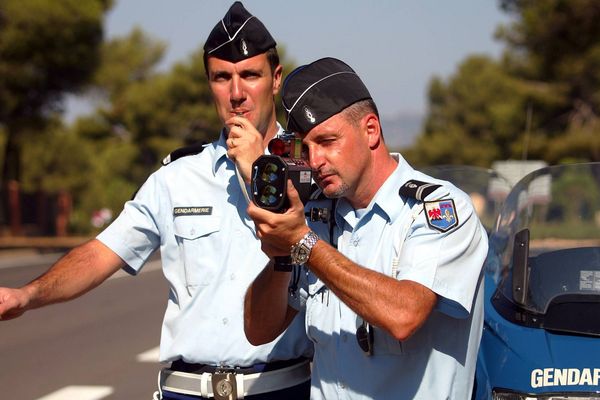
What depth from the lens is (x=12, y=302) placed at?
3406 mm

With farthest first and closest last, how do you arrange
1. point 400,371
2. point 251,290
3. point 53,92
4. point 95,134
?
point 95,134
point 53,92
point 251,290
point 400,371

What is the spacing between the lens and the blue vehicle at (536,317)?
11.3 feet

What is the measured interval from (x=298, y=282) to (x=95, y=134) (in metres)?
52.4

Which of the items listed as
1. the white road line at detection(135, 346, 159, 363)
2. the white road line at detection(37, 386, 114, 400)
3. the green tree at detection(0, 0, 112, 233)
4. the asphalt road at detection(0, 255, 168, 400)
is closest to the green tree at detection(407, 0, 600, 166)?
the asphalt road at detection(0, 255, 168, 400)

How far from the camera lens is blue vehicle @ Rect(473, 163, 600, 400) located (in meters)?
3.46

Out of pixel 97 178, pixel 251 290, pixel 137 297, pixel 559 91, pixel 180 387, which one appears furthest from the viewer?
pixel 97 178

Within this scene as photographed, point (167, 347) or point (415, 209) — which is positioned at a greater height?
point (415, 209)

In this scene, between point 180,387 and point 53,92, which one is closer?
point 180,387

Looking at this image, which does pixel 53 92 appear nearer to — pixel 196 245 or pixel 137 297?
pixel 137 297

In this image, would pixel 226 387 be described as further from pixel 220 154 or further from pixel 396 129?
pixel 396 129

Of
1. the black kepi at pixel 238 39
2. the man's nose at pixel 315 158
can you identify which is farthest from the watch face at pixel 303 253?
the black kepi at pixel 238 39

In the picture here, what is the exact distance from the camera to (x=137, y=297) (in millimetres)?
14867

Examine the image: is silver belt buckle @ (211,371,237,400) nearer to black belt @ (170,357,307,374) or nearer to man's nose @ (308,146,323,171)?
black belt @ (170,357,307,374)

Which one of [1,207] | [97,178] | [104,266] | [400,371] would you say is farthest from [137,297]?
[97,178]
